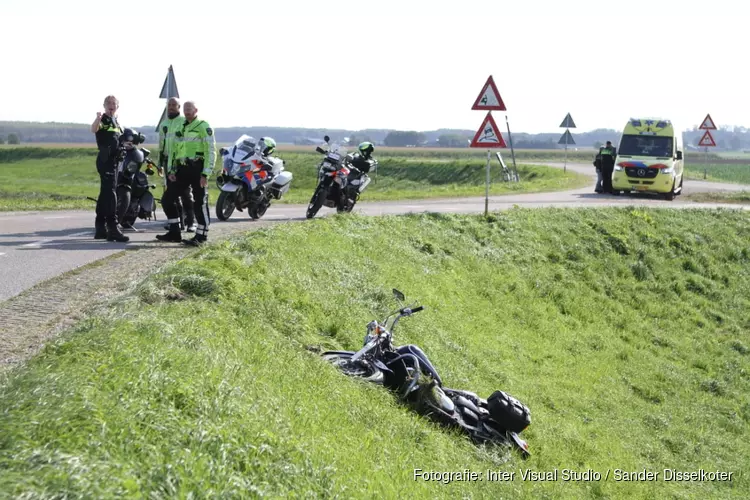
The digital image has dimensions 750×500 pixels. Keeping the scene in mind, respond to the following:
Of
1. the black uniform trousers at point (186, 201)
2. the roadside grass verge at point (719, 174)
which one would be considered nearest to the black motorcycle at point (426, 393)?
the black uniform trousers at point (186, 201)

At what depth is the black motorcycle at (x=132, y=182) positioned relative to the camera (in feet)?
43.0

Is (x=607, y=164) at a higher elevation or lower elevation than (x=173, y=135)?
lower

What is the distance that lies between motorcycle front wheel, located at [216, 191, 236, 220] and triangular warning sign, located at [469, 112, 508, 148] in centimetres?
459

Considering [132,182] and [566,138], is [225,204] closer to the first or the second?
[132,182]

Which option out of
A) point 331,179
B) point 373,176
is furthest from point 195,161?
point 373,176

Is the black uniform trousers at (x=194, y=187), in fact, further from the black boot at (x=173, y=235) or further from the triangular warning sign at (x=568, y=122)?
the triangular warning sign at (x=568, y=122)

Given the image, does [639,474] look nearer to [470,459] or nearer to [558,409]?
[558,409]

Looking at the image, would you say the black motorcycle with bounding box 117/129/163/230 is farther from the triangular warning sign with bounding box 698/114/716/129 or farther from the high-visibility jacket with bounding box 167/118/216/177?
the triangular warning sign with bounding box 698/114/716/129

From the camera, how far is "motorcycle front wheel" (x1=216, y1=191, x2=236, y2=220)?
16734 mm

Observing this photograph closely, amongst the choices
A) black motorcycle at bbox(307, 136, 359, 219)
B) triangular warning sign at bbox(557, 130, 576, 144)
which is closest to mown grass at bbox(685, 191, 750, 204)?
triangular warning sign at bbox(557, 130, 576, 144)

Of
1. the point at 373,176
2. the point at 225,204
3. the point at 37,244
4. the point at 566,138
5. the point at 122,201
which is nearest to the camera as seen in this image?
the point at 37,244

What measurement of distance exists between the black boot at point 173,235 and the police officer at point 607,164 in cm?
1922

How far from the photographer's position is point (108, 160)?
1256 centimetres

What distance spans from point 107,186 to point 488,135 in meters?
7.01
